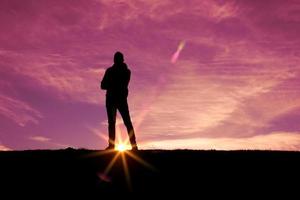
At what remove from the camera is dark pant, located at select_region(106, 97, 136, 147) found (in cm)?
1574

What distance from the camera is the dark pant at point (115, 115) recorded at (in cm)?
1574

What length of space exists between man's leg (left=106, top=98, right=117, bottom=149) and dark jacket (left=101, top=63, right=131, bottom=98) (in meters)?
0.31

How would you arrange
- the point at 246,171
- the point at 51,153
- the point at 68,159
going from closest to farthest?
the point at 246,171 < the point at 68,159 < the point at 51,153

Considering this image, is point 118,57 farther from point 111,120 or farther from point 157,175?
point 157,175

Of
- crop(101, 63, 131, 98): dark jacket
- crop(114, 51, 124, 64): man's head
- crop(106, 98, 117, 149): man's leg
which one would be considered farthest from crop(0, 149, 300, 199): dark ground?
crop(114, 51, 124, 64): man's head

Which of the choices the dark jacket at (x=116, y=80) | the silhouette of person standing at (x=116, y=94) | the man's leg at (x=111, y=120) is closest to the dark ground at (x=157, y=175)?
the man's leg at (x=111, y=120)

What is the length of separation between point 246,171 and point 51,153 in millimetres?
6390

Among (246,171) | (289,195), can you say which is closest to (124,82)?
(246,171)

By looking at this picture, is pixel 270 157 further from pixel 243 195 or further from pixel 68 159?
pixel 68 159

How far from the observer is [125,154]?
14.9 metres

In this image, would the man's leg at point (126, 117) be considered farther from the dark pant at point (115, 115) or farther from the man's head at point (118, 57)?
the man's head at point (118, 57)

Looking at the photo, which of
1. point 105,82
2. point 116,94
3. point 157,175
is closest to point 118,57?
point 105,82

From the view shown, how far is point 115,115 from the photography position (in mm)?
16062

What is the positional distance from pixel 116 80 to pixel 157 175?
13.5 feet
